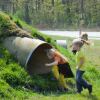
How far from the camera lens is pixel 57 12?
208 ft

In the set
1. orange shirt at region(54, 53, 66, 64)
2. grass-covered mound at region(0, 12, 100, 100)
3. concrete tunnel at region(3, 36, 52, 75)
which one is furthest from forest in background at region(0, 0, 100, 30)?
orange shirt at region(54, 53, 66, 64)

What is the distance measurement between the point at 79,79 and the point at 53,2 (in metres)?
54.5

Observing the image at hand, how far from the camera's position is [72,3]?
65688 millimetres

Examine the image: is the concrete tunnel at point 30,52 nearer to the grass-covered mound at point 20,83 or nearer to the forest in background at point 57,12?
the grass-covered mound at point 20,83

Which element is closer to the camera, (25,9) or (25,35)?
(25,35)

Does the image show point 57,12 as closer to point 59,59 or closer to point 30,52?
point 30,52

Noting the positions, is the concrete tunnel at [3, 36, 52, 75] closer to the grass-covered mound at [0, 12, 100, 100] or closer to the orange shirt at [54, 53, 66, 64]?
the grass-covered mound at [0, 12, 100, 100]

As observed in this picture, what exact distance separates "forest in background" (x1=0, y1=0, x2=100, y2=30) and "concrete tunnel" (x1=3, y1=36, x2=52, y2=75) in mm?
48131

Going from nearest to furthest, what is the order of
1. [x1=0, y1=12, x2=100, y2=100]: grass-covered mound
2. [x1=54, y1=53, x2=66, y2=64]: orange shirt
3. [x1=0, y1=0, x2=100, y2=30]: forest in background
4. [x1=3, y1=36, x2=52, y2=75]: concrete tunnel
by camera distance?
[x1=0, y1=12, x2=100, y2=100]: grass-covered mound < [x1=54, y1=53, x2=66, y2=64]: orange shirt < [x1=3, y1=36, x2=52, y2=75]: concrete tunnel < [x1=0, y1=0, x2=100, y2=30]: forest in background

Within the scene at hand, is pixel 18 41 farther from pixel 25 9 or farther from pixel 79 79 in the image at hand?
pixel 25 9

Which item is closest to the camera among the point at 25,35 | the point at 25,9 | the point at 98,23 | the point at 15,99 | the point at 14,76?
the point at 15,99

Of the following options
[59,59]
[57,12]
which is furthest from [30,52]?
[57,12]

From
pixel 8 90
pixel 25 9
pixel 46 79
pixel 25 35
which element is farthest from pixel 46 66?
pixel 25 9

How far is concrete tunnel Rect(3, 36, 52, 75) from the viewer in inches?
444
